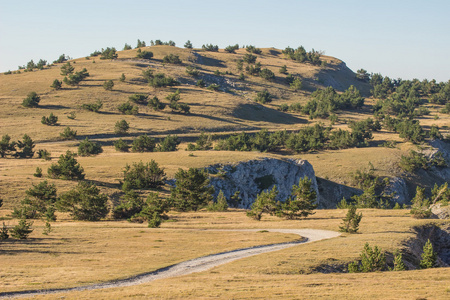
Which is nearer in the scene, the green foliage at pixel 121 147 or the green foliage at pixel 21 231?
the green foliage at pixel 21 231

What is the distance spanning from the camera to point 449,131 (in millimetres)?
144500

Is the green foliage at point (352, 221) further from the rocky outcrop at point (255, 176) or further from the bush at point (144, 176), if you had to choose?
the bush at point (144, 176)

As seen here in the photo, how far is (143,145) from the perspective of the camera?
97000 millimetres

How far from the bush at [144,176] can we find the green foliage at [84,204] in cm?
1277

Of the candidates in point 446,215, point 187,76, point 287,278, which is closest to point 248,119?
point 187,76

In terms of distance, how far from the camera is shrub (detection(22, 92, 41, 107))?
406 feet

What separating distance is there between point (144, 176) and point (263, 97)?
10928 cm

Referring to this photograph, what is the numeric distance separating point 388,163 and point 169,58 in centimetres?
12408

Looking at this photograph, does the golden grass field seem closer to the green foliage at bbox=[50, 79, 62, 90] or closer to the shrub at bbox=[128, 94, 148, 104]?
the shrub at bbox=[128, 94, 148, 104]

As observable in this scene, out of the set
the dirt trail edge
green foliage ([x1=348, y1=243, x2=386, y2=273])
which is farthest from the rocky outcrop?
green foliage ([x1=348, y1=243, x2=386, y2=273])

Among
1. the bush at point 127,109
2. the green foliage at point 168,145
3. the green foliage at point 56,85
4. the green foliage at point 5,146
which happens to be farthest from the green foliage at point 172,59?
the green foliage at point 5,146

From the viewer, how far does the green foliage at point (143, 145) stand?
95963 millimetres

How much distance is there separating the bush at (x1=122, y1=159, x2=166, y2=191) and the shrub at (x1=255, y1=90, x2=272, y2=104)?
104543mm

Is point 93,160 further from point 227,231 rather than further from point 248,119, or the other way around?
point 248,119
